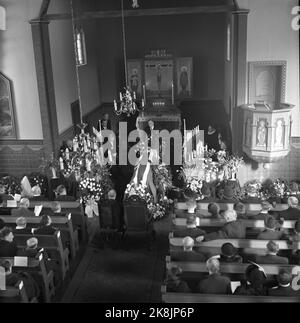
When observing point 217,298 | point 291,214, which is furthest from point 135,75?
point 217,298

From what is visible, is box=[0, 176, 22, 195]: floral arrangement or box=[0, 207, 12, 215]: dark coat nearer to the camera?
box=[0, 207, 12, 215]: dark coat

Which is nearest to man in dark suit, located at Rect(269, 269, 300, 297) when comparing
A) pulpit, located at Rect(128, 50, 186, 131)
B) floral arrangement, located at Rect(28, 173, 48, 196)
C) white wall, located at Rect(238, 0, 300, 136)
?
white wall, located at Rect(238, 0, 300, 136)

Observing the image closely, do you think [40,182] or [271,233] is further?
[40,182]

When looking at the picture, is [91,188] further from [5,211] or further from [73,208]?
[5,211]

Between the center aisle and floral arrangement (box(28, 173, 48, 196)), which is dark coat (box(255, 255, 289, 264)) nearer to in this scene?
the center aisle

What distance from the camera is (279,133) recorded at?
1278 cm

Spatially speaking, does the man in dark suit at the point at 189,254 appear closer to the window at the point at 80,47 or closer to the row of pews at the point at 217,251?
the row of pews at the point at 217,251

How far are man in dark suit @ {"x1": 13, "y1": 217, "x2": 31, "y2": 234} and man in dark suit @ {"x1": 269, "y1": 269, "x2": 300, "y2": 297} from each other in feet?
17.0

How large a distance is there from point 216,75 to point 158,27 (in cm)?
377

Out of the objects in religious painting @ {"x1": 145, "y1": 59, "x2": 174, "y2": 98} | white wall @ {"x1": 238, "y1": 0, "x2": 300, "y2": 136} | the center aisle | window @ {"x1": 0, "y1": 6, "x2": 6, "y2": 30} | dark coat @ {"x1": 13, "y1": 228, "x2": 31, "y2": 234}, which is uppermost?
window @ {"x1": 0, "y1": 6, "x2": 6, "y2": 30}

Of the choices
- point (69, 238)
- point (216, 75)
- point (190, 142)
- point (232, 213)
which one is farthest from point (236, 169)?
point (216, 75)

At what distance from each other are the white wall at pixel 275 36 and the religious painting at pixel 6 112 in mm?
7384

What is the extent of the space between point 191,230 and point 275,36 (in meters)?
6.75

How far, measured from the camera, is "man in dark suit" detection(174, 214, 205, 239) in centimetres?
907
